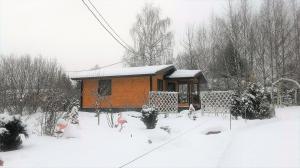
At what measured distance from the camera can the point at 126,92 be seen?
66.4 feet

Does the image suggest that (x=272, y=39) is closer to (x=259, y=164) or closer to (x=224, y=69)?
(x=224, y=69)

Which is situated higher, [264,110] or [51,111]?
[51,111]

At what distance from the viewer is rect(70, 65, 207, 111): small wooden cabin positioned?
1962cm

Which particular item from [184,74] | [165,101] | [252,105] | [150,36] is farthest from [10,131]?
[150,36]

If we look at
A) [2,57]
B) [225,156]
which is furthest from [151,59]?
[225,156]

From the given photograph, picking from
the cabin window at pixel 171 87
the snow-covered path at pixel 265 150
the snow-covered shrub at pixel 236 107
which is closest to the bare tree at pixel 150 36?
the cabin window at pixel 171 87

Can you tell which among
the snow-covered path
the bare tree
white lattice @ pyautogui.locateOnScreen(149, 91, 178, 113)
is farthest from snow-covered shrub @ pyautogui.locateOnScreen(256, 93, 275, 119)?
the bare tree

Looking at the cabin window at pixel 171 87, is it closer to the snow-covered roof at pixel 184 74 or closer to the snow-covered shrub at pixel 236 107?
the snow-covered roof at pixel 184 74

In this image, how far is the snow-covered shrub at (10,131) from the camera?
6.58m

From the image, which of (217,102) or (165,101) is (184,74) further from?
(217,102)

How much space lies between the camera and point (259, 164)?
5.93 metres

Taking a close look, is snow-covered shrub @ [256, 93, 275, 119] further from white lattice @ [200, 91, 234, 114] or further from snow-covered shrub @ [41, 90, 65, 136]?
snow-covered shrub @ [41, 90, 65, 136]

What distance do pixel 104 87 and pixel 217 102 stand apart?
780cm

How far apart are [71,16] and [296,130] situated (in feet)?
32.4
